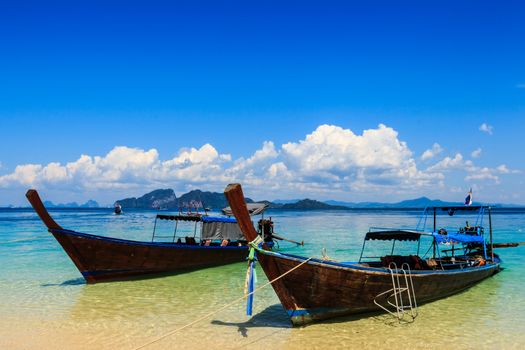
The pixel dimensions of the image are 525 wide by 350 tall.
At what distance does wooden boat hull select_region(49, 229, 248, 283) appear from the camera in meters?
16.1

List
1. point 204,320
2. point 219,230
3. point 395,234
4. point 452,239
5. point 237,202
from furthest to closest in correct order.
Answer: point 219,230 → point 452,239 → point 395,234 → point 204,320 → point 237,202

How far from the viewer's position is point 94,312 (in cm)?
1263

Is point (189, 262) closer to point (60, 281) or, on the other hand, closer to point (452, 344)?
point (60, 281)

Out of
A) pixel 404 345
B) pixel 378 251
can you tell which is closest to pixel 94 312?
pixel 404 345

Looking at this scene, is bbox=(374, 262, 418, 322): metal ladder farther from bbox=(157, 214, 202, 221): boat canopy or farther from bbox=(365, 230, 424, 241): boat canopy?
bbox=(157, 214, 202, 221): boat canopy

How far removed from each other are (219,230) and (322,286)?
529 inches

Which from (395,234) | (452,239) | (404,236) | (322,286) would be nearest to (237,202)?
(322,286)

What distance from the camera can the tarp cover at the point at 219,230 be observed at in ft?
76.1

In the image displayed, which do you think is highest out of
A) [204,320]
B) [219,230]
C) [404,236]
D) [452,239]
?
[404,236]

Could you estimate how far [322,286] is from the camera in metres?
10.7

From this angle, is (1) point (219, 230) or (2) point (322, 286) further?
(1) point (219, 230)

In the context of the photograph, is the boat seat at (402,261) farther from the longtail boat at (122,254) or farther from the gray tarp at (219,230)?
the gray tarp at (219,230)

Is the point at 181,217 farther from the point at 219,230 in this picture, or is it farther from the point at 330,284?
the point at 330,284

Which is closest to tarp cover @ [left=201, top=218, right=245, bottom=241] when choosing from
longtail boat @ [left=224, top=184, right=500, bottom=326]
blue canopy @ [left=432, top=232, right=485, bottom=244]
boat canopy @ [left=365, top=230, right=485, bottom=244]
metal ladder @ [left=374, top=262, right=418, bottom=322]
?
boat canopy @ [left=365, top=230, right=485, bottom=244]
